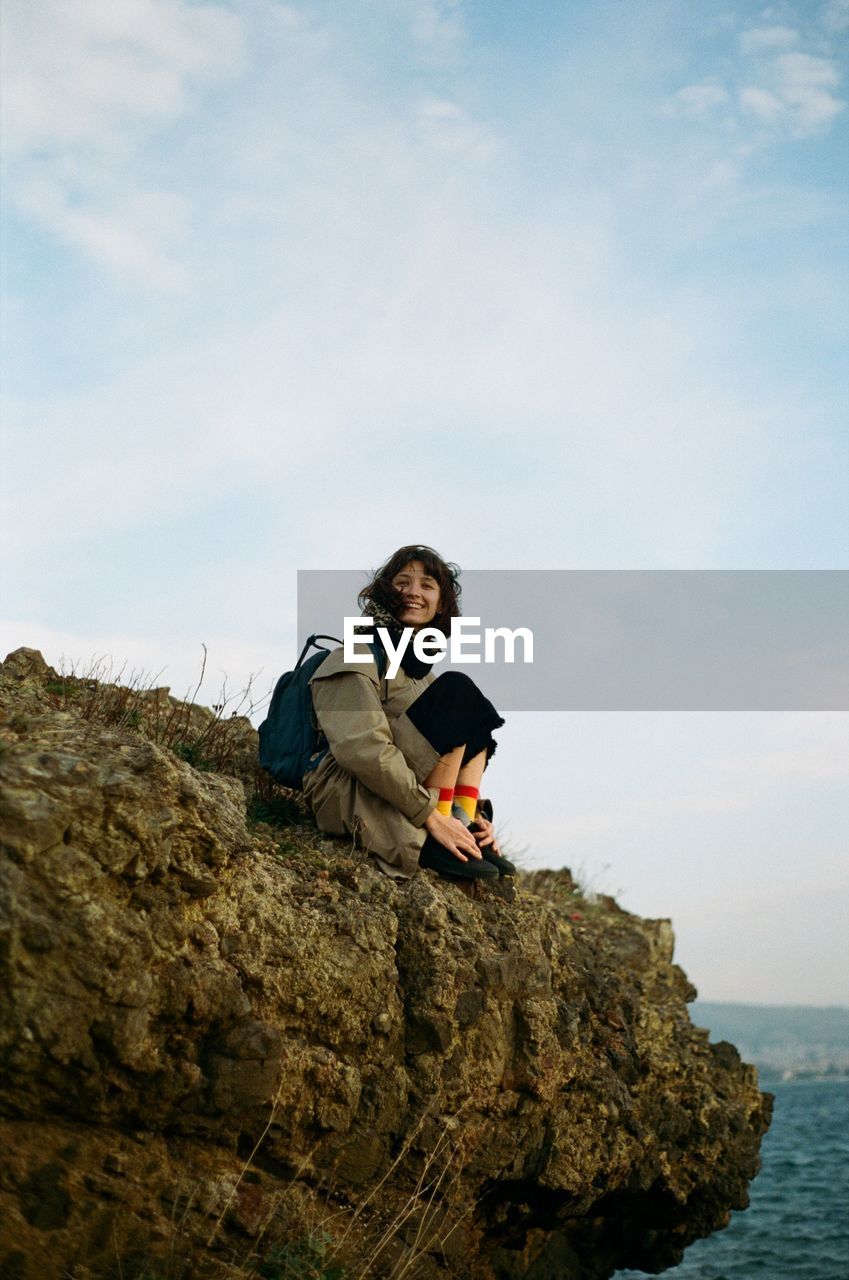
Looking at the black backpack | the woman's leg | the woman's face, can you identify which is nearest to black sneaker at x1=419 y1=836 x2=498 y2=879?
the woman's leg

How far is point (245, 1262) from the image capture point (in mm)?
4645

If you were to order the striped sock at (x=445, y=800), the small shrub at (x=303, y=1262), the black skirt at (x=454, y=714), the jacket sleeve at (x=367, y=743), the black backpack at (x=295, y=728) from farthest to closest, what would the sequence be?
the black backpack at (x=295, y=728) < the striped sock at (x=445, y=800) < the black skirt at (x=454, y=714) < the jacket sleeve at (x=367, y=743) < the small shrub at (x=303, y=1262)

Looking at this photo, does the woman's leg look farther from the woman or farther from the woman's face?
the woman's face

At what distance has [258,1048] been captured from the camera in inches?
193

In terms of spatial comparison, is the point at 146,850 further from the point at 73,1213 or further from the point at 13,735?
the point at 73,1213

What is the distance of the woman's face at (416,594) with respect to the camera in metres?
6.89

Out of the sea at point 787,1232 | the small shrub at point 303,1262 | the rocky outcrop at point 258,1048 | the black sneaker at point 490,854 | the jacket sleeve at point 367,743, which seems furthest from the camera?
the sea at point 787,1232

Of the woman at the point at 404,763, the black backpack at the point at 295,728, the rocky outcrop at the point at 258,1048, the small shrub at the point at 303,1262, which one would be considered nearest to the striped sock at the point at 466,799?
the woman at the point at 404,763

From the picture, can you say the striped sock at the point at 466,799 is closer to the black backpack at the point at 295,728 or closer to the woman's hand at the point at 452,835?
the woman's hand at the point at 452,835

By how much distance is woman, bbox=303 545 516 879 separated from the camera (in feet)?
20.0

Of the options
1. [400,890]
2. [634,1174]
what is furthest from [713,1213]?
[400,890]

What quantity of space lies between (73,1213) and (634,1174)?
15.1 ft

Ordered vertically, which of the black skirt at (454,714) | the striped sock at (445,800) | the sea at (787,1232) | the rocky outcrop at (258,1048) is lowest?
the sea at (787,1232)

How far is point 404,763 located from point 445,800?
21.1 inches
